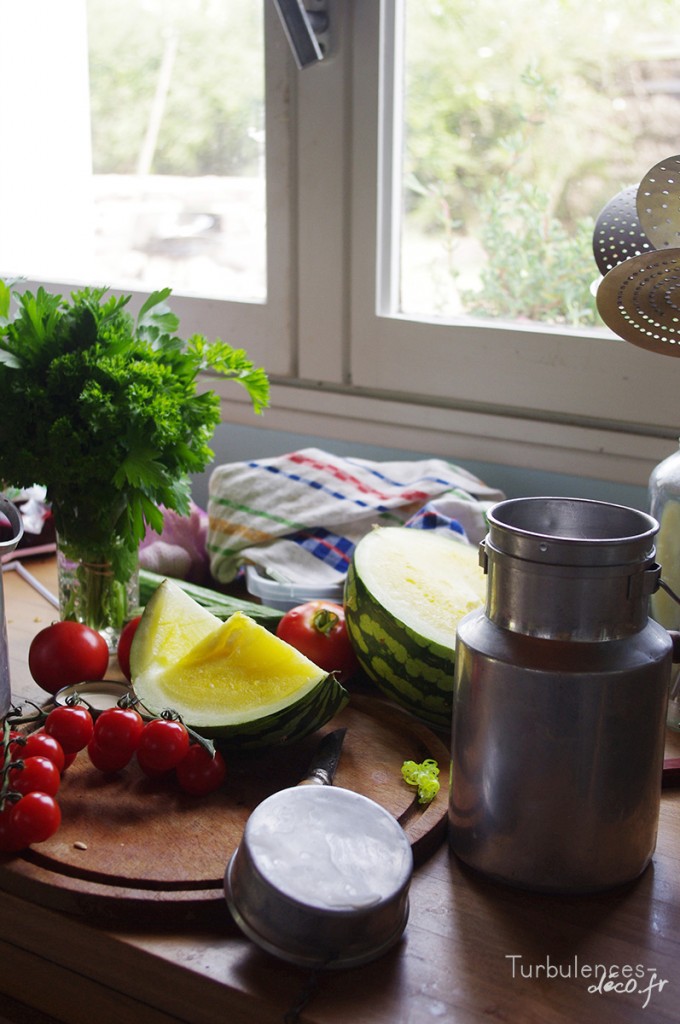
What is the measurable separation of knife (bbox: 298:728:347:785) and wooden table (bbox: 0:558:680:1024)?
0.11 metres

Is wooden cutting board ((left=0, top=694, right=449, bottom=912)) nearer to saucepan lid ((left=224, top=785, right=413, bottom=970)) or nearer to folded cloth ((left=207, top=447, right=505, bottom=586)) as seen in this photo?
saucepan lid ((left=224, top=785, right=413, bottom=970))

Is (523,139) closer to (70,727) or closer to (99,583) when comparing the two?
(99,583)

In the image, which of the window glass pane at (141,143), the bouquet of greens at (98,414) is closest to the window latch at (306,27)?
the window glass pane at (141,143)

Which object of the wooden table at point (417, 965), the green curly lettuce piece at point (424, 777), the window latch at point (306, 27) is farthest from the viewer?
the window latch at point (306, 27)

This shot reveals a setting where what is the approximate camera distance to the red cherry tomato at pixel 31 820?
805mm

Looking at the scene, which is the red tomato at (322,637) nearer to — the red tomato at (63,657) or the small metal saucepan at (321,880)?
the red tomato at (63,657)

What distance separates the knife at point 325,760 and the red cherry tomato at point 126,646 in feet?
0.83

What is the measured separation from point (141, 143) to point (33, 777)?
1.18 m

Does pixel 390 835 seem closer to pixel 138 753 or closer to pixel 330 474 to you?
pixel 138 753

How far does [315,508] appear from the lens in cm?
135

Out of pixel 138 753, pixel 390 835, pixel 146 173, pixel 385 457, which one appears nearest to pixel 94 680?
pixel 138 753

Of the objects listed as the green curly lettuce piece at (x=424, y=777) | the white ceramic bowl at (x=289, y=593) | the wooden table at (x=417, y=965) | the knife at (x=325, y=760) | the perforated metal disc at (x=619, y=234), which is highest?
the perforated metal disc at (x=619, y=234)

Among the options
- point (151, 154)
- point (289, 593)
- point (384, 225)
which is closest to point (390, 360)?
point (384, 225)

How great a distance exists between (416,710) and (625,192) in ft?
1.80
